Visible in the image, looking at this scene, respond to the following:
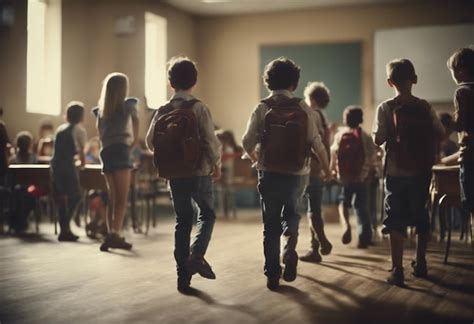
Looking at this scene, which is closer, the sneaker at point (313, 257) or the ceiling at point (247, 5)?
the sneaker at point (313, 257)

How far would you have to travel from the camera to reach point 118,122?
5.03 meters

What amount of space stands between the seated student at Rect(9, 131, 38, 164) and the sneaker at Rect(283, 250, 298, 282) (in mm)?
4265

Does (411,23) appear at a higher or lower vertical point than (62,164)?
higher

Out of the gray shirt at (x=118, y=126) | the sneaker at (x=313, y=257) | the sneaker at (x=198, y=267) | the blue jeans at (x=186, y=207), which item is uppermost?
the gray shirt at (x=118, y=126)

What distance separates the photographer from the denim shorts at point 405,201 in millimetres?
3564

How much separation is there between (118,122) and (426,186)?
8.37ft

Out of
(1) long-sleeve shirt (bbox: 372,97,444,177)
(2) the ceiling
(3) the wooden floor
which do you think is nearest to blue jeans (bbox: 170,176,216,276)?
(3) the wooden floor

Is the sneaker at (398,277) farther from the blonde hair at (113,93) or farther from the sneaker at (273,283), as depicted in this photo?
the blonde hair at (113,93)

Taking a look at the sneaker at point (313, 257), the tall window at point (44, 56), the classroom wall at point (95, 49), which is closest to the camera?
the sneaker at point (313, 257)

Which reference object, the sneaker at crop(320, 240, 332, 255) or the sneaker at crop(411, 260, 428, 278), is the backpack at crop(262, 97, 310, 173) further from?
the sneaker at crop(320, 240, 332, 255)

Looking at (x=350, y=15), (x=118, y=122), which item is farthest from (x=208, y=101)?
(x=118, y=122)

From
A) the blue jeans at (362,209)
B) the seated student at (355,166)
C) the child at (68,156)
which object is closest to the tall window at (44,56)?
the child at (68,156)

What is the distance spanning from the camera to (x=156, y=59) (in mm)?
10555

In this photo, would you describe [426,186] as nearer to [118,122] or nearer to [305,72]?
[118,122]
